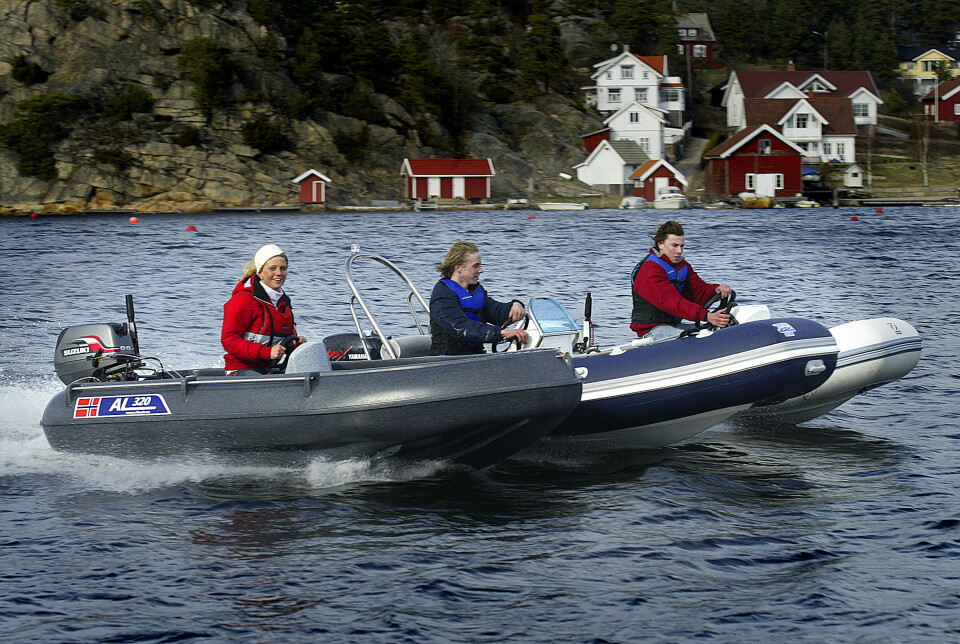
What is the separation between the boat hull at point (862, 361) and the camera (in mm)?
9070

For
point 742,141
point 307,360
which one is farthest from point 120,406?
point 742,141

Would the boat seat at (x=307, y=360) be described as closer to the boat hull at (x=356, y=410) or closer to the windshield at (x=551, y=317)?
the boat hull at (x=356, y=410)

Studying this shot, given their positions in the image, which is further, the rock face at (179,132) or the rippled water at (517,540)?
the rock face at (179,132)

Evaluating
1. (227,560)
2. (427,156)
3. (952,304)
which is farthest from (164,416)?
(427,156)

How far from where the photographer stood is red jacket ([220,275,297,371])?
7781mm

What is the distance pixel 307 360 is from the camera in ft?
25.2

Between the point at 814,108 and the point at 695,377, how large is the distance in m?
69.1

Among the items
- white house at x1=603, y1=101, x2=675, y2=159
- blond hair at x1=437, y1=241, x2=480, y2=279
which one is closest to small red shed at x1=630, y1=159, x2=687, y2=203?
white house at x1=603, y1=101, x2=675, y2=159

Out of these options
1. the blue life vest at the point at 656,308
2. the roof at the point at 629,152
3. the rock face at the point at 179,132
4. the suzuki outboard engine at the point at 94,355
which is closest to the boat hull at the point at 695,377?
the blue life vest at the point at 656,308

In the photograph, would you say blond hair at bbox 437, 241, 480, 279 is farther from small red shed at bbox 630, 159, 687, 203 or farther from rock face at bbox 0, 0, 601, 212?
small red shed at bbox 630, 159, 687, 203

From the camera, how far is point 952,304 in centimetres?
1883

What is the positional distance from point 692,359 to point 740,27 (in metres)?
103

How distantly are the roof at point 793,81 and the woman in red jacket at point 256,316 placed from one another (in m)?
74.2

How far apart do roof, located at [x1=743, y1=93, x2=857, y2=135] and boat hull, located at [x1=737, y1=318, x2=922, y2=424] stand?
212ft
